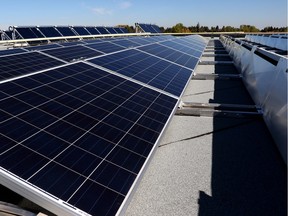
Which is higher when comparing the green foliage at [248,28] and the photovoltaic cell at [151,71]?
the photovoltaic cell at [151,71]

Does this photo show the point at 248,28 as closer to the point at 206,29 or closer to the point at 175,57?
the point at 206,29

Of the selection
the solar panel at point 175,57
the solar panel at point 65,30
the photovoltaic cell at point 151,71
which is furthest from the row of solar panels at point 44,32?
the photovoltaic cell at point 151,71

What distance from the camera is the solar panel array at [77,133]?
4.59 metres

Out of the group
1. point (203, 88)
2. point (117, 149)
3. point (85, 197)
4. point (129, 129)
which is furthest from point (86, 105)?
point (203, 88)

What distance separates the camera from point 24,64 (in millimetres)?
11148

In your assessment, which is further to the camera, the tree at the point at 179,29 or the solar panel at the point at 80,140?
the tree at the point at 179,29

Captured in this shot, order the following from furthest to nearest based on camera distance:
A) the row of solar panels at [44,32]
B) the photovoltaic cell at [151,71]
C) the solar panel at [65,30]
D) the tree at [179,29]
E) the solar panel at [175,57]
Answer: the tree at [179,29] < the solar panel at [65,30] < the row of solar panels at [44,32] < the solar panel at [175,57] < the photovoltaic cell at [151,71]

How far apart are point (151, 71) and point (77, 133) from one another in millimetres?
8390

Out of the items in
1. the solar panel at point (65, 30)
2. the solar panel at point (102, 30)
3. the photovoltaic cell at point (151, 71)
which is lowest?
the solar panel at point (102, 30)

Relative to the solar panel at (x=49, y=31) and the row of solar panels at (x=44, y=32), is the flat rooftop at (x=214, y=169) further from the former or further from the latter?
the solar panel at (x=49, y=31)

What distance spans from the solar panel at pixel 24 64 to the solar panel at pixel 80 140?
4.50ft

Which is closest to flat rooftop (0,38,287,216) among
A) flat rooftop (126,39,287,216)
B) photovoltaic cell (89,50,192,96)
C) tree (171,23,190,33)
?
flat rooftop (126,39,287,216)

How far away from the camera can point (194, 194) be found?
24.0 ft

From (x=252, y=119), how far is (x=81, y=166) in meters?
9.20
